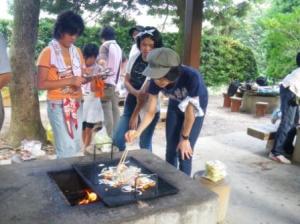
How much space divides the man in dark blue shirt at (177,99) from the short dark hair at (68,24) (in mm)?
765

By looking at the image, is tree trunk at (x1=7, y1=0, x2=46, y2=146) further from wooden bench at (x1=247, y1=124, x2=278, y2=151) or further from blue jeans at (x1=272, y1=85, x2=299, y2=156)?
blue jeans at (x1=272, y1=85, x2=299, y2=156)

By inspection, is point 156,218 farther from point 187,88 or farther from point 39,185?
point 187,88

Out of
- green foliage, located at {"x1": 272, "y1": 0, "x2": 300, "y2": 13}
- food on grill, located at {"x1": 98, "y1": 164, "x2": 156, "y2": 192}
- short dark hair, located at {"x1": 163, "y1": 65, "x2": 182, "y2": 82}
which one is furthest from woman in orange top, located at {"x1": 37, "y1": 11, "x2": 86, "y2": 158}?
green foliage, located at {"x1": 272, "y1": 0, "x2": 300, "y2": 13}

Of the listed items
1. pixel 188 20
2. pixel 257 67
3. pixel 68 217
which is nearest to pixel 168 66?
pixel 68 217

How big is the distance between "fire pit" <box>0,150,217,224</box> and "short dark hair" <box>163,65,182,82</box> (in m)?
0.63

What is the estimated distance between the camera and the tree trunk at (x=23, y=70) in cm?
440

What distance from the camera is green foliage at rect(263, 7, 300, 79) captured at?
9266 mm

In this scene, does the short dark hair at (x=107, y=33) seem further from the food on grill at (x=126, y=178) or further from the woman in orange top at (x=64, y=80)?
the food on grill at (x=126, y=178)

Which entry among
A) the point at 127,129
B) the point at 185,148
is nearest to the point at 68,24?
the point at 127,129

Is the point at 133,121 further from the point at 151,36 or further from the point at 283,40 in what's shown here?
the point at 283,40

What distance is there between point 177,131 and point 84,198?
1119 millimetres

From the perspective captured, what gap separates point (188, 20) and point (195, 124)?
4.38ft

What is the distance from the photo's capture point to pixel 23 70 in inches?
174

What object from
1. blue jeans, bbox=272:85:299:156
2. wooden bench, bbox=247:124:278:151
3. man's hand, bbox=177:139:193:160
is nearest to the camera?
man's hand, bbox=177:139:193:160
